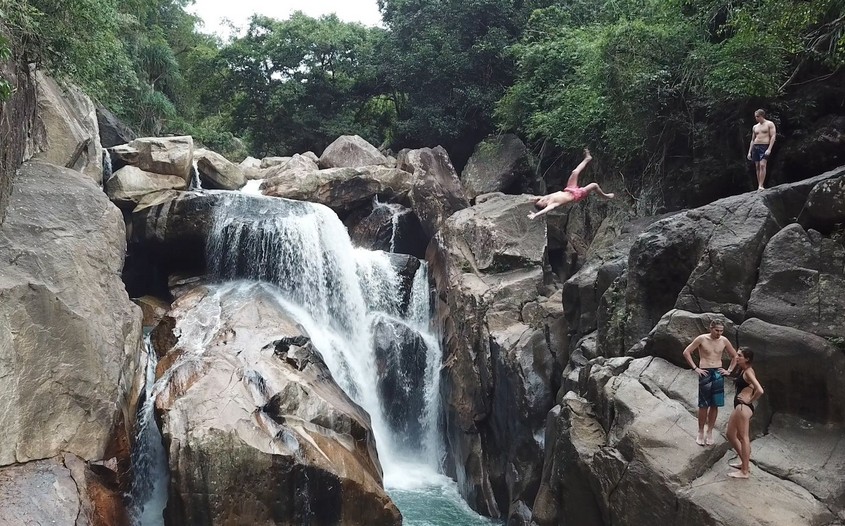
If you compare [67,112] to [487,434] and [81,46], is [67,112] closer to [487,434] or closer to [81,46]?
[81,46]

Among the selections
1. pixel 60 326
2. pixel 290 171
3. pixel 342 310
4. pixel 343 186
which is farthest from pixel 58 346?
pixel 290 171

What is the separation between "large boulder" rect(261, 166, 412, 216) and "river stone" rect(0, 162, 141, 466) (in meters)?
7.52

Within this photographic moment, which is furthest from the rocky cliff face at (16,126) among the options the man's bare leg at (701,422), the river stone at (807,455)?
the river stone at (807,455)

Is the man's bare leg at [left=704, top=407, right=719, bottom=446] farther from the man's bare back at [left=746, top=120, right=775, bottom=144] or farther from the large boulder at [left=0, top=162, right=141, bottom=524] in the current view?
the large boulder at [left=0, top=162, right=141, bottom=524]

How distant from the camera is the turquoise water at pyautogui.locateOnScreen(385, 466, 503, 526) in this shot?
11.7m

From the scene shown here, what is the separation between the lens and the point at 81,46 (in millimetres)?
12617

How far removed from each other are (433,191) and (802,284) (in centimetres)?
1219

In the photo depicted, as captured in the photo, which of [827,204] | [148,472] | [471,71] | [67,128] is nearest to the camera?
[827,204]

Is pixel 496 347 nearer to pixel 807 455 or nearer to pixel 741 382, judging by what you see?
pixel 741 382

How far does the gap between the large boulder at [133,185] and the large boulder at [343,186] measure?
11.2 feet

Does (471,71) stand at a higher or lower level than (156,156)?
higher

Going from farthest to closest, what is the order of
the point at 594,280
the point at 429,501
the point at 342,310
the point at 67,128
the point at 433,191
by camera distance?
the point at 433,191 → the point at 342,310 → the point at 67,128 → the point at 429,501 → the point at 594,280

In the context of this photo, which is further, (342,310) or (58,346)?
(342,310)

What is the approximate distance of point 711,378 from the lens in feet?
24.3
